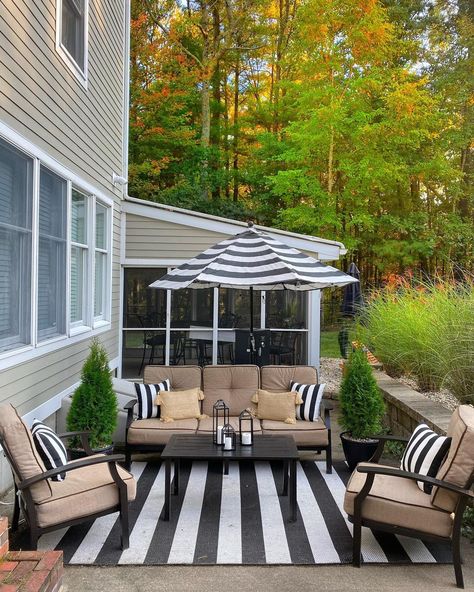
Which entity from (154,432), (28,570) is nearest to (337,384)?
(154,432)

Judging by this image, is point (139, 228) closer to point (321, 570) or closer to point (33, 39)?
point (33, 39)

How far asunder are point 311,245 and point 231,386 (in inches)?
159

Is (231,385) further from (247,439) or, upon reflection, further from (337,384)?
(337,384)

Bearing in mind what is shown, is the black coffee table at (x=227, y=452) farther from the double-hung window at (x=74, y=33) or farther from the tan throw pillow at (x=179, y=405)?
the double-hung window at (x=74, y=33)

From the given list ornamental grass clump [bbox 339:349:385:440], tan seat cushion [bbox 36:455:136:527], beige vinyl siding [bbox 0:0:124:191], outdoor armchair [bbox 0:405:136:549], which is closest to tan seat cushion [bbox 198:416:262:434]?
ornamental grass clump [bbox 339:349:385:440]

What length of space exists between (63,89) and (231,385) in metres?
3.63

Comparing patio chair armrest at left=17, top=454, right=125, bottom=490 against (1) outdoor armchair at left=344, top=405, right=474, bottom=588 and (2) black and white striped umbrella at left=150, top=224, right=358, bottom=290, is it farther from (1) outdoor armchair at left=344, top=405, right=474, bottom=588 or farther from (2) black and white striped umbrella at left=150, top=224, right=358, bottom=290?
(2) black and white striped umbrella at left=150, top=224, right=358, bottom=290

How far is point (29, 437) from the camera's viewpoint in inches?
134

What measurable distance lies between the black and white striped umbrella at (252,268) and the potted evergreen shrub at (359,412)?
3.03ft

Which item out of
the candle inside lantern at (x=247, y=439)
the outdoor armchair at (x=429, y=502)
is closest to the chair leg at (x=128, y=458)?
the candle inside lantern at (x=247, y=439)

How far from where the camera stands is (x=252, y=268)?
5234mm

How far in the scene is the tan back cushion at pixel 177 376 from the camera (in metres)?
5.86

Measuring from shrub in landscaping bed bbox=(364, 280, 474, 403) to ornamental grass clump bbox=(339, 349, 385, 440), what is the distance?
979mm

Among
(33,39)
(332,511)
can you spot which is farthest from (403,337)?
(33,39)
